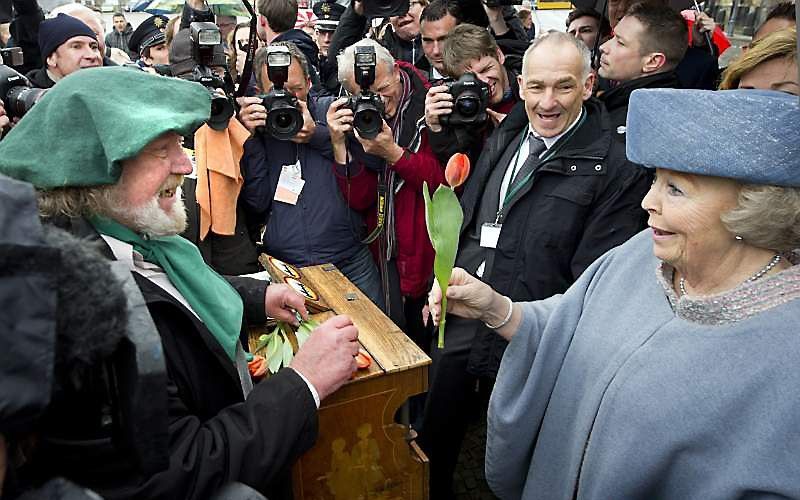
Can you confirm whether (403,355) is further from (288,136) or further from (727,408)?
(288,136)

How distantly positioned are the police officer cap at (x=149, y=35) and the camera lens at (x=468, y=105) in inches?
135

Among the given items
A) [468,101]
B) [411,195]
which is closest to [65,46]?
[411,195]

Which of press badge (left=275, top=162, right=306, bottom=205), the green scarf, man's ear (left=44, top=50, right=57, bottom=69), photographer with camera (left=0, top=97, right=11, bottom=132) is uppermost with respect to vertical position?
man's ear (left=44, top=50, right=57, bottom=69)

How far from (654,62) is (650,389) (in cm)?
218

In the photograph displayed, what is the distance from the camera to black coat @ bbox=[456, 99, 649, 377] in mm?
2316

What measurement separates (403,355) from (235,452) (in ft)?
2.10

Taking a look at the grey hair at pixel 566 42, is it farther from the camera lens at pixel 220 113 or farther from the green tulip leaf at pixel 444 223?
the camera lens at pixel 220 113

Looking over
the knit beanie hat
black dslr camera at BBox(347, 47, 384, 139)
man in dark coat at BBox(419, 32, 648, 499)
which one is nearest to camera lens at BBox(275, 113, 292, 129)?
black dslr camera at BBox(347, 47, 384, 139)

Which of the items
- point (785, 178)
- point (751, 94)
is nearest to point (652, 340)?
point (785, 178)

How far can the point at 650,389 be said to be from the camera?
1.41 metres

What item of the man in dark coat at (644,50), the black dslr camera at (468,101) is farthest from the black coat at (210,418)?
the man in dark coat at (644,50)

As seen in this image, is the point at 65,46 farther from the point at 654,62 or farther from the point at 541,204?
the point at 654,62

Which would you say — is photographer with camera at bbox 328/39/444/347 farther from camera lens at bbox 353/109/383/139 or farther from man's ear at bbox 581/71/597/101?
man's ear at bbox 581/71/597/101

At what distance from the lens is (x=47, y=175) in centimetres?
139
